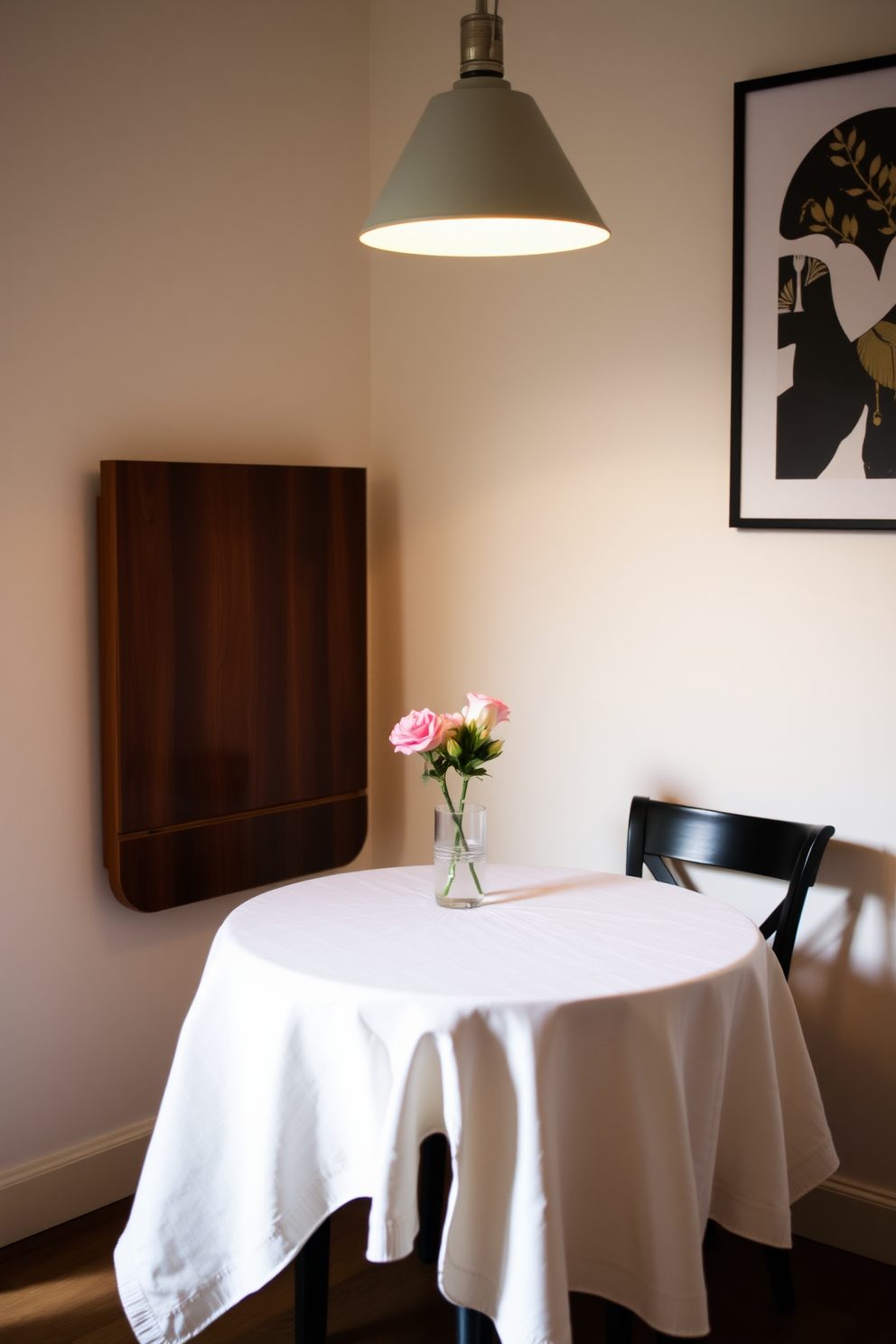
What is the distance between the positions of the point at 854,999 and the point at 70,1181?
167cm

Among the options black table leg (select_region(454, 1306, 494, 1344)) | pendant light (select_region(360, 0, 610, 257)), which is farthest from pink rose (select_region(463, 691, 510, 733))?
black table leg (select_region(454, 1306, 494, 1344))

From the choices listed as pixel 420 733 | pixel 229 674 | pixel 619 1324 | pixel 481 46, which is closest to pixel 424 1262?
pixel 619 1324

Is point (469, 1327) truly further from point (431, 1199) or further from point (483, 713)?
point (483, 713)

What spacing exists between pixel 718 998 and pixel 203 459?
1697 millimetres

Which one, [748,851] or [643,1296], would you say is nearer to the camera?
[643,1296]

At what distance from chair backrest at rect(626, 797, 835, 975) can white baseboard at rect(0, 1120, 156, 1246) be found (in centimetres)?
126

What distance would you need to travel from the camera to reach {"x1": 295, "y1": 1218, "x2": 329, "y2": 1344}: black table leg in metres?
1.96

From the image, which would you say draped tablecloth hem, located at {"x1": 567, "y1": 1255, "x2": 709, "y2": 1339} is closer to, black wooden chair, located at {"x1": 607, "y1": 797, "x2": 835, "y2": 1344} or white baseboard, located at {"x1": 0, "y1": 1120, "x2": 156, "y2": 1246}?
black wooden chair, located at {"x1": 607, "y1": 797, "x2": 835, "y2": 1344}

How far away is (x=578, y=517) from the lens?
9.21 ft

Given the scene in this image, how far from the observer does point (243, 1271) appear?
5.76 ft

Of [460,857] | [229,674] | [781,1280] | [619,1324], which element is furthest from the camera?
[229,674]

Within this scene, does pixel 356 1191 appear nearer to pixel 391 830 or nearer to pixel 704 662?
pixel 704 662

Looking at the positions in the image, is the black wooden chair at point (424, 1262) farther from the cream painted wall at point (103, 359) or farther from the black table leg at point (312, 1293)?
the cream painted wall at point (103, 359)

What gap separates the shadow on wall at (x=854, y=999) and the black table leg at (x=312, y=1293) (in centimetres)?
111
